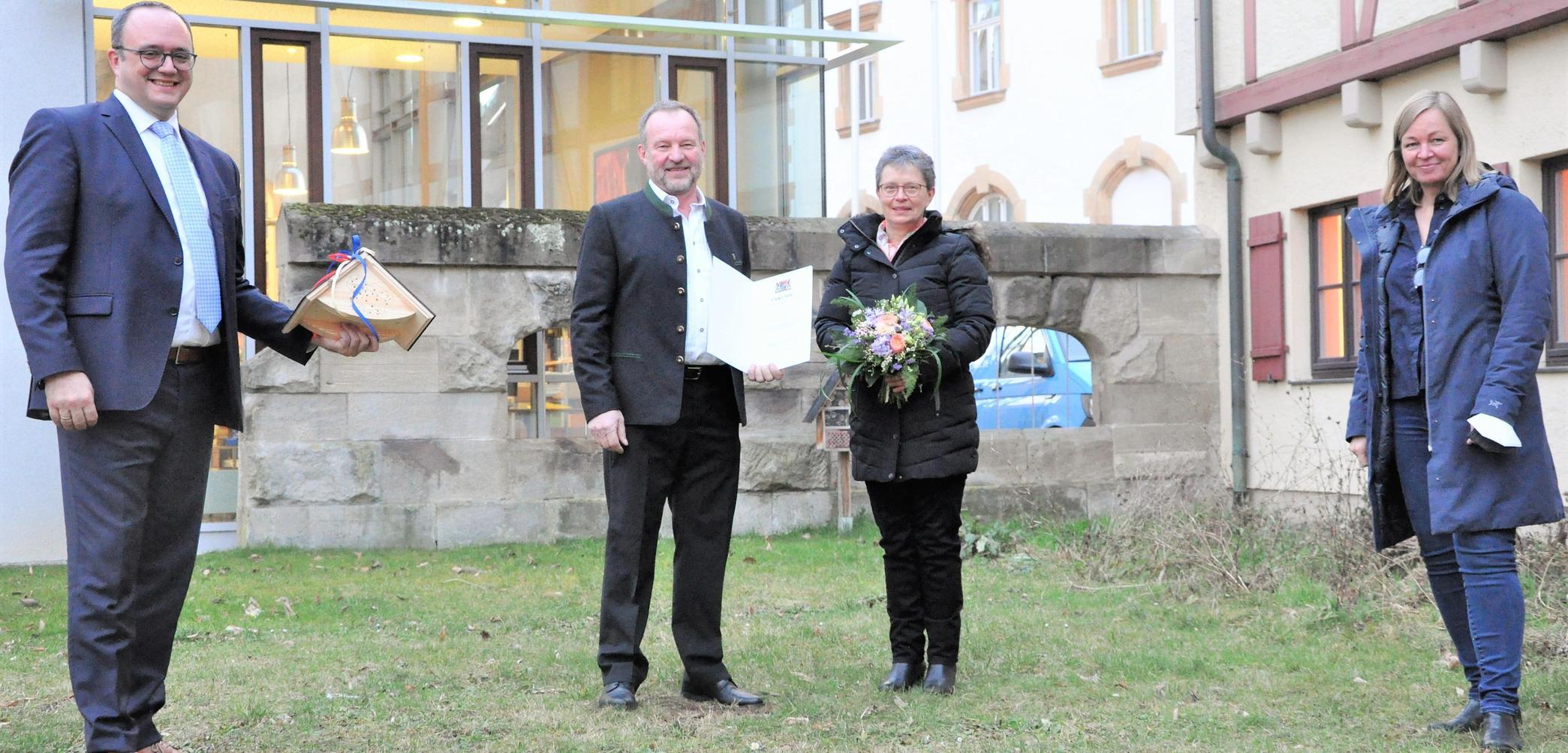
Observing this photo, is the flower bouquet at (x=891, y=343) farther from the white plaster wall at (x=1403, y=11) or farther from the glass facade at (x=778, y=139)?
the glass facade at (x=778, y=139)

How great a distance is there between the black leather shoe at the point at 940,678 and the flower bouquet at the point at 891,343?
92 centimetres

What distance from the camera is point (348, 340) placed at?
4.56 meters

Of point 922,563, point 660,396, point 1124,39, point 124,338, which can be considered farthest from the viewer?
point 1124,39

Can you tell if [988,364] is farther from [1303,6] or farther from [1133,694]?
[1133,694]

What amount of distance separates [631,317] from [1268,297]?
7.30 meters

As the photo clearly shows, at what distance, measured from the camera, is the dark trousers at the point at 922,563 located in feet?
17.7

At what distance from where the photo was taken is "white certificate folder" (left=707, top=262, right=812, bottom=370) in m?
4.95

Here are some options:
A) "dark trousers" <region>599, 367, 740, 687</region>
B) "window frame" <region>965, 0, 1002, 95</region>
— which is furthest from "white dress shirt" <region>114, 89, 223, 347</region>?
"window frame" <region>965, 0, 1002, 95</region>

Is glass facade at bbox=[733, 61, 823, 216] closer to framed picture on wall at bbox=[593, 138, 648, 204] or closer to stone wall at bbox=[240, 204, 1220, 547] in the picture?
framed picture on wall at bbox=[593, 138, 648, 204]

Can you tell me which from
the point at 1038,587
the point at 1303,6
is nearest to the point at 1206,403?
the point at 1303,6

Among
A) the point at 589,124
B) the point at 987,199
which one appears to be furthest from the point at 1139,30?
the point at 589,124

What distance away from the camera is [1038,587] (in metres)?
7.99

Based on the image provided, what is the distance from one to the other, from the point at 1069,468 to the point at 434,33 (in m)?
6.36

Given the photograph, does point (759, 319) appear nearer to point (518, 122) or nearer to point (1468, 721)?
point (1468, 721)
